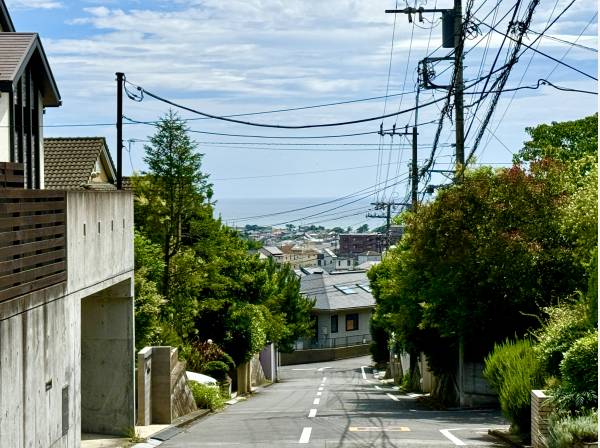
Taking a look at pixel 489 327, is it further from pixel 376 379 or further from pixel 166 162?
pixel 376 379

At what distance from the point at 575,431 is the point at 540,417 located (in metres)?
2.31

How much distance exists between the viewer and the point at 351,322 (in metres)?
86.0

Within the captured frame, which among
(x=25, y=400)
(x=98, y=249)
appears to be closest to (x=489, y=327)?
(x=98, y=249)

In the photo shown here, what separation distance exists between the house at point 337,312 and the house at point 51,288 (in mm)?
62068

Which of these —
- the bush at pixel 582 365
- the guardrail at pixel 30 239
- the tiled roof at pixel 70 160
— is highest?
the tiled roof at pixel 70 160

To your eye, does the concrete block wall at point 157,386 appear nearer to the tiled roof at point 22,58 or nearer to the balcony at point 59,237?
the balcony at point 59,237

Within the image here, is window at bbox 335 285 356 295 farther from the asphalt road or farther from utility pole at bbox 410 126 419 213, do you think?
the asphalt road

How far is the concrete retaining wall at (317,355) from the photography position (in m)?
81.1

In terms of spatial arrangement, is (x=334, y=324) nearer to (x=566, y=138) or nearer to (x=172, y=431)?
(x=566, y=138)

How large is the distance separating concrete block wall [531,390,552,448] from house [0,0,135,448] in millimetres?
7607

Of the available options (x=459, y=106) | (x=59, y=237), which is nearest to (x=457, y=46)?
(x=459, y=106)

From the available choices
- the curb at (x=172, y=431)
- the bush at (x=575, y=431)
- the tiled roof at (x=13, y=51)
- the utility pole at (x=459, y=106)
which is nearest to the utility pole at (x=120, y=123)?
the curb at (x=172, y=431)

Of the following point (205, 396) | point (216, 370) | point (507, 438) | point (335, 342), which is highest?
point (507, 438)

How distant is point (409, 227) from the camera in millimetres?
29094
